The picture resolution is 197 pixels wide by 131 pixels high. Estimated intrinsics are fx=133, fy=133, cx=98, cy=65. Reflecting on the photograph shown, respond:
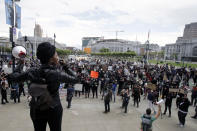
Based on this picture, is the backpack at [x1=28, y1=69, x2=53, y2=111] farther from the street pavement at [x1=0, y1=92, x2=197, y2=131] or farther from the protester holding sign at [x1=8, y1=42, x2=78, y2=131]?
the street pavement at [x1=0, y1=92, x2=197, y2=131]

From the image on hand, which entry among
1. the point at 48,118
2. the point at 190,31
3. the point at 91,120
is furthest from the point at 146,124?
the point at 190,31

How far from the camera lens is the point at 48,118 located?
1.72 metres

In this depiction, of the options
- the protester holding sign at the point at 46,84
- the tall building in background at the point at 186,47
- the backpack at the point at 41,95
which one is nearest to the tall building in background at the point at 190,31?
the tall building in background at the point at 186,47

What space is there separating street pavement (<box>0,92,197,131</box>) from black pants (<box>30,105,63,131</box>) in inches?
206

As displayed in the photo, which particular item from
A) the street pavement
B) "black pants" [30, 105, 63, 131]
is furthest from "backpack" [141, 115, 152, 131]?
"black pants" [30, 105, 63, 131]

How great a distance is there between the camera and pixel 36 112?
170cm

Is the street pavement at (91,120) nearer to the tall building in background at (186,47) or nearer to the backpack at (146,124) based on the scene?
the backpack at (146,124)

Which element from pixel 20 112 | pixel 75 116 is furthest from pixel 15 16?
pixel 75 116

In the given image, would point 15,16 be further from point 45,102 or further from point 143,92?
point 143,92

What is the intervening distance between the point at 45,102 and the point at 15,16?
10.4 metres

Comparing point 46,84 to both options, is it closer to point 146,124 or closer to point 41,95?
point 41,95

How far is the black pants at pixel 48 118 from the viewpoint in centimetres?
169

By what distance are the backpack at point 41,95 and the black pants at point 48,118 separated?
0.36 ft

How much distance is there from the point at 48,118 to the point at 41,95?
1.24 feet
